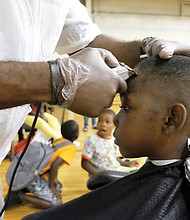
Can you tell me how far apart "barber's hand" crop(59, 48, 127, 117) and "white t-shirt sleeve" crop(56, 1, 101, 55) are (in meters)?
0.40

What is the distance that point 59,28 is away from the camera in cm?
114

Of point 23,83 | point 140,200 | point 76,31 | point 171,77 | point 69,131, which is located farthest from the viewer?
point 69,131

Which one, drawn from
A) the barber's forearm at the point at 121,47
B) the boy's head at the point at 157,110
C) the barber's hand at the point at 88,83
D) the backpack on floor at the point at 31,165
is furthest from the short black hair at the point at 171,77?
the backpack on floor at the point at 31,165

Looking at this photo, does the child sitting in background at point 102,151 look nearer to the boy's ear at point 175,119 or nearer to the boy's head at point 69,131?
the boy's head at point 69,131

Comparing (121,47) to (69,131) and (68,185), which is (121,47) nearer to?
(69,131)

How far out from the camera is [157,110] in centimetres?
99

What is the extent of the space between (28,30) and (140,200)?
561 mm

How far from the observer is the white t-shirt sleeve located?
1274 mm

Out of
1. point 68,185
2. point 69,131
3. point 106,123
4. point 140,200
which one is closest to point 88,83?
point 140,200

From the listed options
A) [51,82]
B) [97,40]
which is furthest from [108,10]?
[51,82]

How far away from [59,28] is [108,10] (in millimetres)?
6443

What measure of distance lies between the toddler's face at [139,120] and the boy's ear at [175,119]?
19 mm

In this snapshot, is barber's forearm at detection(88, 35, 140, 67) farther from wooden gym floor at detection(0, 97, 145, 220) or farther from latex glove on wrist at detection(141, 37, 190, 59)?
wooden gym floor at detection(0, 97, 145, 220)

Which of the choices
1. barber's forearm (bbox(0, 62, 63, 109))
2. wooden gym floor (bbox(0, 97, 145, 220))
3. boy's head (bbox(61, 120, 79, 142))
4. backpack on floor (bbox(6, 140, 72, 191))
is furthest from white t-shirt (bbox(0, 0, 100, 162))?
boy's head (bbox(61, 120, 79, 142))
